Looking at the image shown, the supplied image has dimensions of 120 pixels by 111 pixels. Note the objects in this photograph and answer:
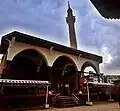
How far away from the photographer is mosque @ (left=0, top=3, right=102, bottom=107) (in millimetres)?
15055

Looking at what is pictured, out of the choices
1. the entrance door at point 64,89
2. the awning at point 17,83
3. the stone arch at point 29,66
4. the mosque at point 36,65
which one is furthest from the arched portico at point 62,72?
the awning at point 17,83

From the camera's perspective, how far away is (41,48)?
1745 cm

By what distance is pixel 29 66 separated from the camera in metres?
19.9

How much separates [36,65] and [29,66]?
2.47 ft

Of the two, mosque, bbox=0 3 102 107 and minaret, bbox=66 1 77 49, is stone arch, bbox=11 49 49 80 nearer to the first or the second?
mosque, bbox=0 3 102 107

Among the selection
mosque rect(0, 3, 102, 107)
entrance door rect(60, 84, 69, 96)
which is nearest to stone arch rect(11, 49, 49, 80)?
mosque rect(0, 3, 102, 107)

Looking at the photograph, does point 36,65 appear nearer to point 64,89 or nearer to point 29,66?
point 29,66

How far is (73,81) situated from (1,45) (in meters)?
8.90

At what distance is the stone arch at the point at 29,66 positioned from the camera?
1872cm

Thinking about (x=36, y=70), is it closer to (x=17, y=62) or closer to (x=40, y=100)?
(x=17, y=62)

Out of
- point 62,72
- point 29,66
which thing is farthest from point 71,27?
point 29,66

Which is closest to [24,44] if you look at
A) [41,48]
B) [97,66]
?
[41,48]

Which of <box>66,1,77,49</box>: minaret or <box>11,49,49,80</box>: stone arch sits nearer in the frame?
<box>11,49,49,80</box>: stone arch

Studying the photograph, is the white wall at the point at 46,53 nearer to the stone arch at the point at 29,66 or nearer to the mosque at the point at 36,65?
the mosque at the point at 36,65
